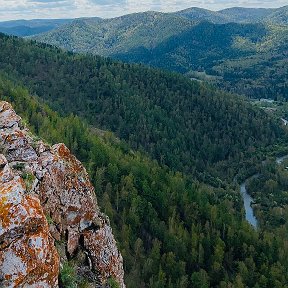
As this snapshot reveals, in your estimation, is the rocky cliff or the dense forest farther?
Answer: the dense forest

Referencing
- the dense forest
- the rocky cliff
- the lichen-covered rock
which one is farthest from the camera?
the dense forest

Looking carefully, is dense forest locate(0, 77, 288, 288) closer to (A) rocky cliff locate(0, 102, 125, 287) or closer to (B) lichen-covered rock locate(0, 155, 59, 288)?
(A) rocky cliff locate(0, 102, 125, 287)

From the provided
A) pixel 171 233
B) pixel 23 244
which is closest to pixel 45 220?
pixel 23 244

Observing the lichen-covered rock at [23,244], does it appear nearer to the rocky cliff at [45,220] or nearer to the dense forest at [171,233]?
the rocky cliff at [45,220]

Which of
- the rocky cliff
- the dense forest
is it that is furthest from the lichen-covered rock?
the dense forest

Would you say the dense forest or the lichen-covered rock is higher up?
the lichen-covered rock

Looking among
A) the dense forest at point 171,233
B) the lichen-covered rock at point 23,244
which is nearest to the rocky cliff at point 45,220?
the lichen-covered rock at point 23,244

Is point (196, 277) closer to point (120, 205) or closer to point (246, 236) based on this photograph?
point (246, 236)

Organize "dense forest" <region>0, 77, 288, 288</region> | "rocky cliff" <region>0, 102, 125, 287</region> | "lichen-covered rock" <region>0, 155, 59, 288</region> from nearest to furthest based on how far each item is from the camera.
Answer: "lichen-covered rock" <region>0, 155, 59, 288</region> → "rocky cliff" <region>0, 102, 125, 287</region> → "dense forest" <region>0, 77, 288, 288</region>
